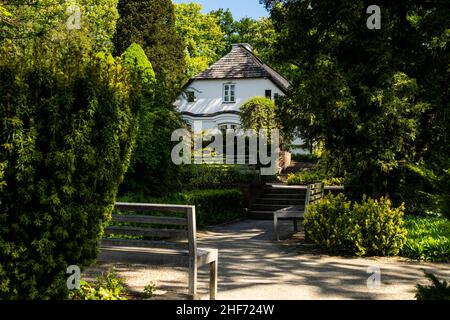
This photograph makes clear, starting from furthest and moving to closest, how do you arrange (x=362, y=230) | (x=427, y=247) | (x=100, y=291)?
(x=362, y=230), (x=427, y=247), (x=100, y=291)

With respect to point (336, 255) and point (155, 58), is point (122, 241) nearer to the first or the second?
point (336, 255)

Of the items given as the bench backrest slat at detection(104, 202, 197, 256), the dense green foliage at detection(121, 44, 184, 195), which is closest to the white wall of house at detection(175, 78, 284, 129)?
the dense green foliage at detection(121, 44, 184, 195)

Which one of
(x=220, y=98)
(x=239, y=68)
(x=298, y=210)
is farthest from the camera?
(x=220, y=98)

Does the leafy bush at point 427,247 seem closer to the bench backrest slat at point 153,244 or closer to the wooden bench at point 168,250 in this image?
the wooden bench at point 168,250

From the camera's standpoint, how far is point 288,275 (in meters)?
8.62

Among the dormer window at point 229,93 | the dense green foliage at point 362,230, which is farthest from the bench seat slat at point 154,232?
the dormer window at point 229,93

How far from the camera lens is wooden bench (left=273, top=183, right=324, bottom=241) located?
41.4 feet

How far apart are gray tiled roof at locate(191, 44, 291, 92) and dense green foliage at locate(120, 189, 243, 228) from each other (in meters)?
24.5

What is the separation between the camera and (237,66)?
4325 centimetres

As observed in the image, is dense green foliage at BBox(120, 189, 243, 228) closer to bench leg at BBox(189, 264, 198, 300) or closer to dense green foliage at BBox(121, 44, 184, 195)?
dense green foliage at BBox(121, 44, 184, 195)

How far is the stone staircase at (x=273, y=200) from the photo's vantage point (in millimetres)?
19047

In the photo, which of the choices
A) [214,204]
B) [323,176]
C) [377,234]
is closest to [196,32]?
[323,176]

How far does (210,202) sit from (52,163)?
36.6ft

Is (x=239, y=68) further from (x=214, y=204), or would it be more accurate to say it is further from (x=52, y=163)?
(x=52, y=163)
